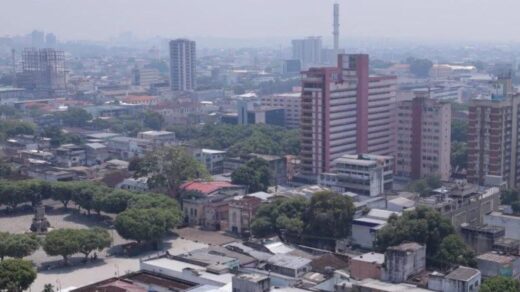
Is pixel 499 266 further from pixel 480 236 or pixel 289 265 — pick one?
pixel 289 265

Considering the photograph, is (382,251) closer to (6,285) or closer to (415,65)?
(6,285)

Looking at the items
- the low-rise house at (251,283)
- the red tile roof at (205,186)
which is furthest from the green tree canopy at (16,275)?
the red tile roof at (205,186)

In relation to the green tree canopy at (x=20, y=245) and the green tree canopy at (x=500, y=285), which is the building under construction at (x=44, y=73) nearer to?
the green tree canopy at (x=20, y=245)

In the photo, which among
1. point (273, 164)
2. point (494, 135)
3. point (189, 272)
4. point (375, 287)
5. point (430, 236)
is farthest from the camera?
point (273, 164)

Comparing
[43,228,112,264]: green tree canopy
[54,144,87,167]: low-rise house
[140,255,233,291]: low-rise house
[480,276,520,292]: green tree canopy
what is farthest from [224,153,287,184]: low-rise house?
[480,276,520,292]: green tree canopy

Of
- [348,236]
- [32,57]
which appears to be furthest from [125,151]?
[32,57]

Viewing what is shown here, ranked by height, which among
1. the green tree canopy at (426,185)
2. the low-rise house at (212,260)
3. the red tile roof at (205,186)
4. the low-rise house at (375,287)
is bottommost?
the low-rise house at (375,287)

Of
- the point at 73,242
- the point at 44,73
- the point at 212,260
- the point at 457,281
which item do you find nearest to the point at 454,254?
the point at 457,281
